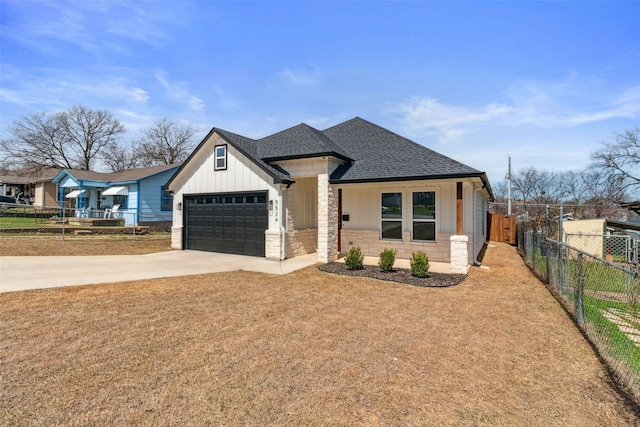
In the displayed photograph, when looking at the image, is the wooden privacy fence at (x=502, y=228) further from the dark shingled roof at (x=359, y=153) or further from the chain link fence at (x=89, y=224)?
the chain link fence at (x=89, y=224)

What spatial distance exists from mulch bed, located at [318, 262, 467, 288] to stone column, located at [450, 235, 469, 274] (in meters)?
0.35

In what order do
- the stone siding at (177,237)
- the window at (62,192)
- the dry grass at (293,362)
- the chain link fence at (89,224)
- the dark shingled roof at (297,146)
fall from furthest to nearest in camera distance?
the window at (62,192), the chain link fence at (89,224), the stone siding at (177,237), the dark shingled roof at (297,146), the dry grass at (293,362)

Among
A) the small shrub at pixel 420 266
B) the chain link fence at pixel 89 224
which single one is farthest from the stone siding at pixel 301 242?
the chain link fence at pixel 89 224

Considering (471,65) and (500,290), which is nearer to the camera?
(500,290)

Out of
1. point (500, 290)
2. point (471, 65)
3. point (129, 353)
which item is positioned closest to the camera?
point (129, 353)

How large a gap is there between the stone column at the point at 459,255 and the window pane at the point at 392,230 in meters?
2.55

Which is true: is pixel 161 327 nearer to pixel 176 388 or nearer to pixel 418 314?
pixel 176 388

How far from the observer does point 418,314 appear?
585 centimetres

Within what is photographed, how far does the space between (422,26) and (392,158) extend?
4477 mm

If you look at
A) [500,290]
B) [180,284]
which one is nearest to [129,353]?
[180,284]

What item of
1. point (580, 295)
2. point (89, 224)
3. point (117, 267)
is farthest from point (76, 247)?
point (580, 295)

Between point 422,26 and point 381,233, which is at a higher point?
point 422,26

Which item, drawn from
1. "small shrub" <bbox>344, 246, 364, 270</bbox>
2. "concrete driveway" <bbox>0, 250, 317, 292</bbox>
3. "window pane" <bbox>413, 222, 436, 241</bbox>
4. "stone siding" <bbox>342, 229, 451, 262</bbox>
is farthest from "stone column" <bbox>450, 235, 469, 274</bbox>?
"concrete driveway" <bbox>0, 250, 317, 292</bbox>

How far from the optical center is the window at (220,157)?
13.3 meters
